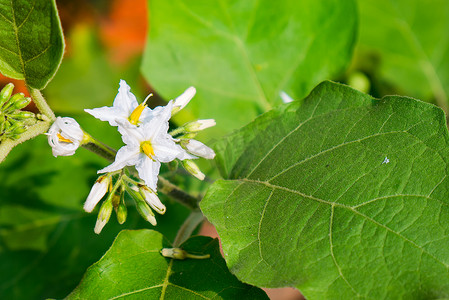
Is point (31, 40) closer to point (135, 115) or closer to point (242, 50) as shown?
point (135, 115)

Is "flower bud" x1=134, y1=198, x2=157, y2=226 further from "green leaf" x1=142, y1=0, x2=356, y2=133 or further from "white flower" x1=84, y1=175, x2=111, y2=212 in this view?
"green leaf" x1=142, y1=0, x2=356, y2=133

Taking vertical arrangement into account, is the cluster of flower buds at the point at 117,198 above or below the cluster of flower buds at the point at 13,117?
below

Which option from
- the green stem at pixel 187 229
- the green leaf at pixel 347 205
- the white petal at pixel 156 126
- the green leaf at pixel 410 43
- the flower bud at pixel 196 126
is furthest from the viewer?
the green leaf at pixel 410 43

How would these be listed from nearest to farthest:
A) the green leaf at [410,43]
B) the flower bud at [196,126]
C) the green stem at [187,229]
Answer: the flower bud at [196,126] < the green stem at [187,229] < the green leaf at [410,43]

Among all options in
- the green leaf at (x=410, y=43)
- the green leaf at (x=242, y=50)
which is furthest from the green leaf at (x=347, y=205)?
the green leaf at (x=410, y=43)

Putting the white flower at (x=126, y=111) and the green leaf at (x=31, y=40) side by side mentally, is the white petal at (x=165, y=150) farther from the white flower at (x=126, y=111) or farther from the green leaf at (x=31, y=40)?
the green leaf at (x=31, y=40)

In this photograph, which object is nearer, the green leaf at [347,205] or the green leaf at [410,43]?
the green leaf at [347,205]

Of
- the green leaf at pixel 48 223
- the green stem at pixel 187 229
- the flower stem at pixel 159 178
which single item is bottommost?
the green leaf at pixel 48 223

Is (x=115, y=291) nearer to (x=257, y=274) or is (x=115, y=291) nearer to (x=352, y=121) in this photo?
(x=257, y=274)
